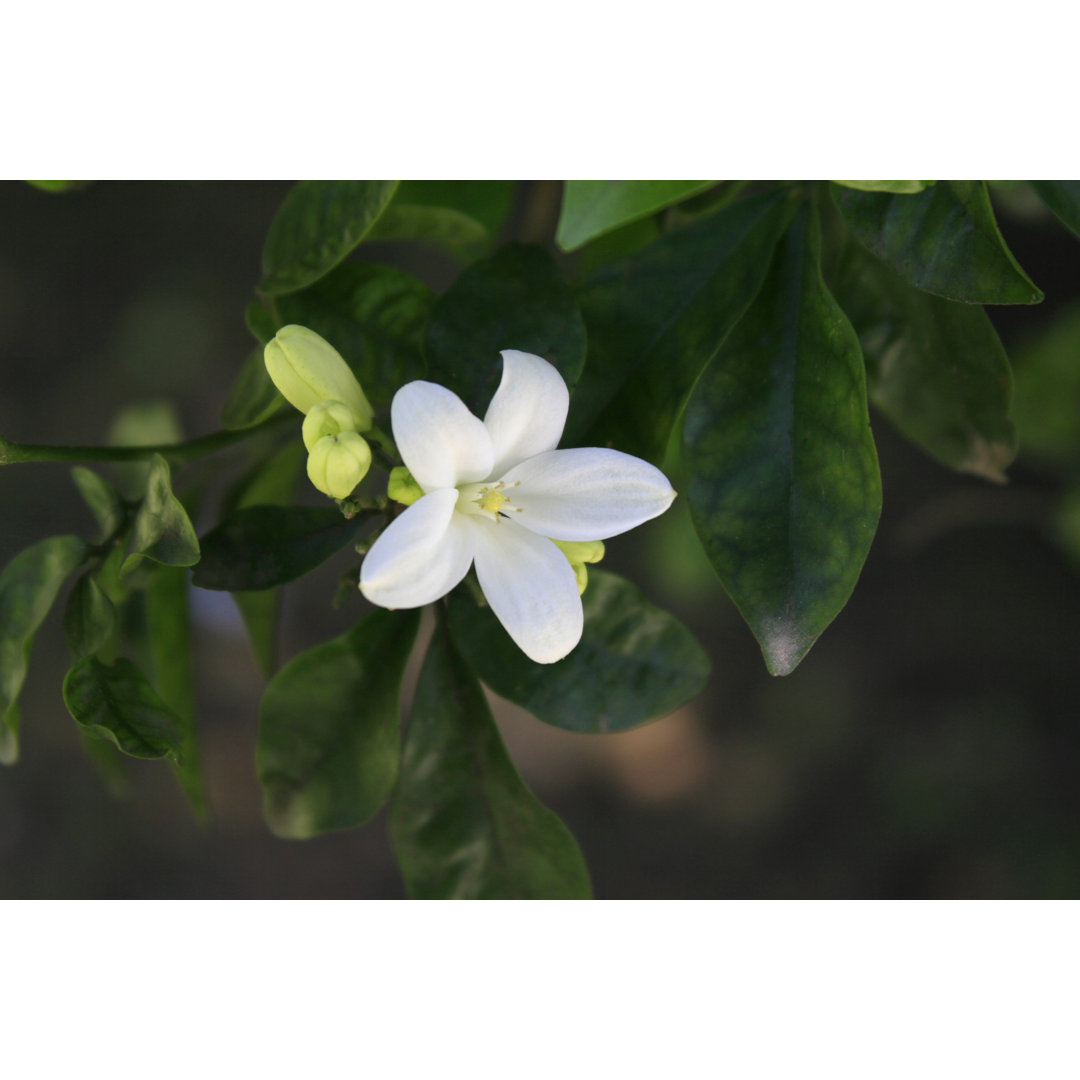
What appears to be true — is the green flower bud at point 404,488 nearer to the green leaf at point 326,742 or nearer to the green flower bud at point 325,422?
the green flower bud at point 325,422

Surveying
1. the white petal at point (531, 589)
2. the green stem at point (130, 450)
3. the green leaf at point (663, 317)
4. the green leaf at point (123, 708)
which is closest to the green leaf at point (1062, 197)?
the green leaf at point (663, 317)

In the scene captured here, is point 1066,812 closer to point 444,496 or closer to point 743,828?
point 743,828

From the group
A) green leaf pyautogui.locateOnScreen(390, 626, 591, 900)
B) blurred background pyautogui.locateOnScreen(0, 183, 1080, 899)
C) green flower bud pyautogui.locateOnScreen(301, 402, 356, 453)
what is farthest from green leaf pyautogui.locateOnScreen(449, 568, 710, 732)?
blurred background pyautogui.locateOnScreen(0, 183, 1080, 899)

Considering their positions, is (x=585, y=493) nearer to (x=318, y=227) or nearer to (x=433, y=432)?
(x=433, y=432)

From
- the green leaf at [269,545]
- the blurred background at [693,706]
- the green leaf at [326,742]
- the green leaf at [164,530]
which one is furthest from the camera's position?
the blurred background at [693,706]

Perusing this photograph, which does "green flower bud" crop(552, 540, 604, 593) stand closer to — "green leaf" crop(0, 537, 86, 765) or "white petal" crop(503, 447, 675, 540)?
"white petal" crop(503, 447, 675, 540)

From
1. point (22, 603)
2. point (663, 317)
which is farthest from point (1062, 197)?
point (22, 603)

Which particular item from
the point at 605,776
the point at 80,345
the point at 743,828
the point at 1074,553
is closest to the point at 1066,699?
the point at 1074,553
